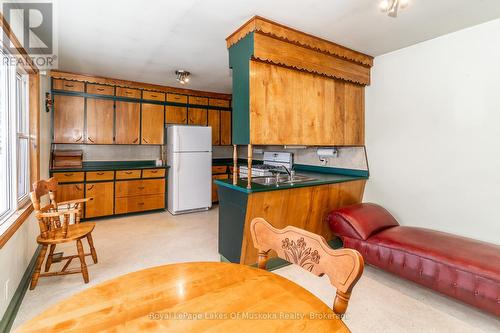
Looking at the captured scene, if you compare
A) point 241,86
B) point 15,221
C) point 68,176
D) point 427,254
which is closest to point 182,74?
point 241,86

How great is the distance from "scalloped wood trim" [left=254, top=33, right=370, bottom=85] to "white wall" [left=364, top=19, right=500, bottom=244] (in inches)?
13.8

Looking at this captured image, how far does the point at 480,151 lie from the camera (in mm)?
2516

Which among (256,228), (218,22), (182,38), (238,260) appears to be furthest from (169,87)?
(256,228)

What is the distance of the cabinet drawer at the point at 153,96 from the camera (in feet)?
16.0

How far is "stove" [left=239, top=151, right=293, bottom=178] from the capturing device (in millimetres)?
4391

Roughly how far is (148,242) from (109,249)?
1.52 ft

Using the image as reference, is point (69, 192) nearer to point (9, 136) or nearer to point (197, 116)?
point (9, 136)

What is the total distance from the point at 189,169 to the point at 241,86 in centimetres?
272

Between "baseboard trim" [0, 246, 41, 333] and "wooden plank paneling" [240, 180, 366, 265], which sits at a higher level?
"wooden plank paneling" [240, 180, 366, 265]

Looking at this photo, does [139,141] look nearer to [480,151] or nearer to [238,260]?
[238,260]

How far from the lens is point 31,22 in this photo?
2408mm

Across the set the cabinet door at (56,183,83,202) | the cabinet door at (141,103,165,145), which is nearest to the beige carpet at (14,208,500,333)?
the cabinet door at (56,183,83,202)

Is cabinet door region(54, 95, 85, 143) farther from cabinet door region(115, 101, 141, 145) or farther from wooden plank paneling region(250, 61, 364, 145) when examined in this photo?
wooden plank paneling region(250, 61, 364, 145)

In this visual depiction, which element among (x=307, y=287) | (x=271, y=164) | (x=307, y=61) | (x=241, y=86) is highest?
(x=307, y=61)
